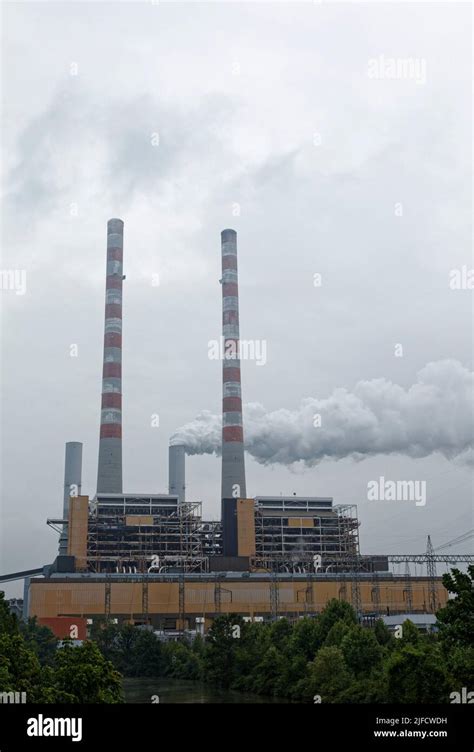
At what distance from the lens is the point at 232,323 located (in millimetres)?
84938

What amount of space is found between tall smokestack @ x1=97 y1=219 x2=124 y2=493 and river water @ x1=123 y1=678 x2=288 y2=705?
31181mm

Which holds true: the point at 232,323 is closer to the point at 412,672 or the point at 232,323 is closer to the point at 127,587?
the point at 127,587

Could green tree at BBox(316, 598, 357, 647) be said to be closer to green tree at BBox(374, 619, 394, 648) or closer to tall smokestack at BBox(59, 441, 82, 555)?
green tree at BBox(374, 619, 394, 648)

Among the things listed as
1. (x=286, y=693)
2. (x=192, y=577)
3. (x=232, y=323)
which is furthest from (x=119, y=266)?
(x=286, y=693)

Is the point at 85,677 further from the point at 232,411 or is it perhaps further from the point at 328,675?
the point at 232,411

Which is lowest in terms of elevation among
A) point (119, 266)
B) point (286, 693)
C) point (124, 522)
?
point (286, 693)

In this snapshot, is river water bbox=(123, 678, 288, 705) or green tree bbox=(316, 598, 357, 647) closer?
river water bbox=(123, 678, 288, 705)

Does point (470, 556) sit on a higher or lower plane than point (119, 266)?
lower

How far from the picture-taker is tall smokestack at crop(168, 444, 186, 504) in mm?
91688

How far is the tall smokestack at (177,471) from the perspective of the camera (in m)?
91.7

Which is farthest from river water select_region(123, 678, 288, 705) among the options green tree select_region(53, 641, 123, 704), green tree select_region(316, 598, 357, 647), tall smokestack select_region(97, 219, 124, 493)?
tall smokestack select_region(97, 219, 124, 493)

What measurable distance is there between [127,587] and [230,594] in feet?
33.3

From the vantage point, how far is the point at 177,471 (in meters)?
92.0

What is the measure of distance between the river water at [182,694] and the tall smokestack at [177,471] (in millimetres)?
39154
